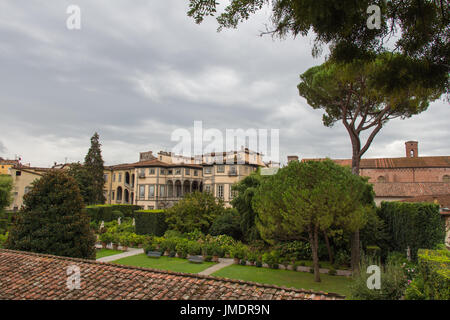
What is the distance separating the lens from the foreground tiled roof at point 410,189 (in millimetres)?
30344

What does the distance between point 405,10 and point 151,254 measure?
19234 mm

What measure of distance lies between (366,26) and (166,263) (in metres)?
16.7

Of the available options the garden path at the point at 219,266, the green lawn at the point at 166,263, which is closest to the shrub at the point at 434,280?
the garden path at the point at 219,266

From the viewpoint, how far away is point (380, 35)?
616 centimetres

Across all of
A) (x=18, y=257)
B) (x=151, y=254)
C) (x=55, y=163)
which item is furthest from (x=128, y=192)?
(x=18, y=257)

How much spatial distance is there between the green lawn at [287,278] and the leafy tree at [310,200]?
834mm

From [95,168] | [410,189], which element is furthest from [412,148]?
[95,168]

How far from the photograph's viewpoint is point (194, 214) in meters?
25.8

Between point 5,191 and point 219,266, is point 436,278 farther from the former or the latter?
point 5,191

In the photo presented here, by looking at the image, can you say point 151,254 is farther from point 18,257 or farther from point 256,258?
point 18,257

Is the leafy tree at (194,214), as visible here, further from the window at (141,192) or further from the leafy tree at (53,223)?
the window at (141,192)

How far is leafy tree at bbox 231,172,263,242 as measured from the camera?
2070 centimetres

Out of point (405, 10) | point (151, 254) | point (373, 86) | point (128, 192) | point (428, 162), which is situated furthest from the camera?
point (128, 192)

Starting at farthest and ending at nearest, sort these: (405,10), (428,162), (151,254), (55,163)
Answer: (55,163) → (428,162) → (151,254) → (405,10)
